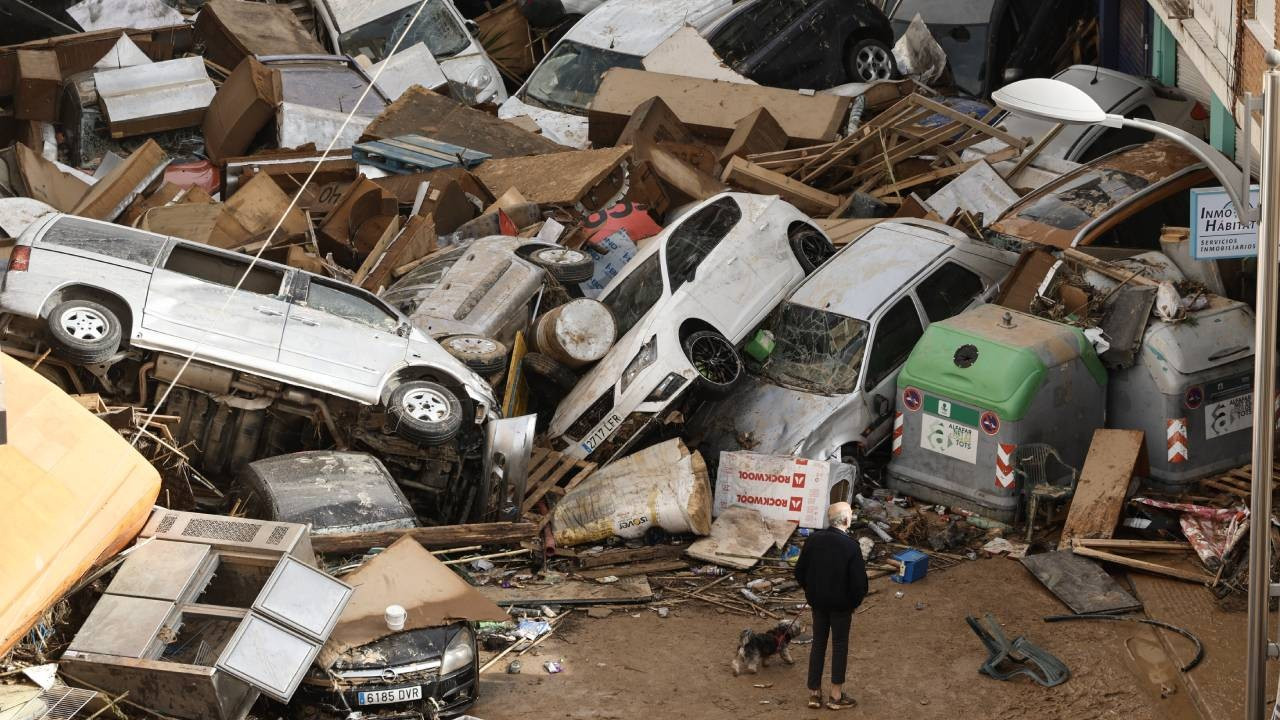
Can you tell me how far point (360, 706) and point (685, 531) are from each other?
3285mm

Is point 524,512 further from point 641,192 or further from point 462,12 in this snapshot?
point 462,12

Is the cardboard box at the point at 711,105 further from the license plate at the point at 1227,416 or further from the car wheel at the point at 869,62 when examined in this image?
the license plate at the point at 1227,416

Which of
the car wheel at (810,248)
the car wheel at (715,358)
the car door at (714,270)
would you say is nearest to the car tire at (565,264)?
the car door at (714,270)

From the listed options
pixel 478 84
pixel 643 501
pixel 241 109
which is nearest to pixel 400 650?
pixel 643 501

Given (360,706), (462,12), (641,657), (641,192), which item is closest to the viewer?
(360,706)

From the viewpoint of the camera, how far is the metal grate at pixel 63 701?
7.85 m

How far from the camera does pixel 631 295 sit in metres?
13.0

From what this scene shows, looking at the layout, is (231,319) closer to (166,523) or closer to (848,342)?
(166,523)

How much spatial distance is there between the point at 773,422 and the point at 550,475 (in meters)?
1.79

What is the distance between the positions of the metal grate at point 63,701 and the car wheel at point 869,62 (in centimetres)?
1385

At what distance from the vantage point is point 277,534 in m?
9.12

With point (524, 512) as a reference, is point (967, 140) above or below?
above

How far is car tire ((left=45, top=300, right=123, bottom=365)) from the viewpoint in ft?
35.2

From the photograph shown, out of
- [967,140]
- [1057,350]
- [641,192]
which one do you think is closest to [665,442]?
[1057,350]
